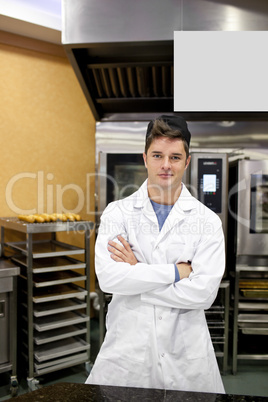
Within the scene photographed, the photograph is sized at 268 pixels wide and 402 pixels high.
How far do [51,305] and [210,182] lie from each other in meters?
1.63

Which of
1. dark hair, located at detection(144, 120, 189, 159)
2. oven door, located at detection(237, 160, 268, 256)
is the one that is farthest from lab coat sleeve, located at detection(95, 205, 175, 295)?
oven door, located at detection(237, 160, 268, 256)

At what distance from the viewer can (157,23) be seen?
2422mm

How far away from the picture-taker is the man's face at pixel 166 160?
1329mm

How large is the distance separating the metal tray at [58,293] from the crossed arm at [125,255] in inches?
50.2

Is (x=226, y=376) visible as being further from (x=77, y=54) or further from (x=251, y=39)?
(x=77, y=54)

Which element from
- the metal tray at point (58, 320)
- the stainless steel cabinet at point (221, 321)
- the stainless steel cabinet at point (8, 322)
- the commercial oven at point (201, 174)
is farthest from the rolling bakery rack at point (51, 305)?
the stainless steel cabinet at point (221, 321)

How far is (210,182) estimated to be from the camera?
2725 mm

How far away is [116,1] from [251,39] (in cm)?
207

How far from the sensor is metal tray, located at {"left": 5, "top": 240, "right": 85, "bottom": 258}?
2449mm

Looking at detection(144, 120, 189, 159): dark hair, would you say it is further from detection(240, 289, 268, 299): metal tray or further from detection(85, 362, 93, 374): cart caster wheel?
detection(85, 362, 93, 374): cart caster wheel

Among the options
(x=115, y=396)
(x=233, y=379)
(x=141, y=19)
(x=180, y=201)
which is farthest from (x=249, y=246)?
(x=115, y=396)

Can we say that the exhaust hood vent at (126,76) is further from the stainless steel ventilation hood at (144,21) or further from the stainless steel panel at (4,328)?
the stainless steel panel at (4,328)

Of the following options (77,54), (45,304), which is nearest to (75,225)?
(45,304)

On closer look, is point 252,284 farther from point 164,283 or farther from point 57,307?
point 164,283
